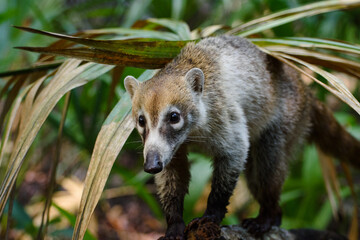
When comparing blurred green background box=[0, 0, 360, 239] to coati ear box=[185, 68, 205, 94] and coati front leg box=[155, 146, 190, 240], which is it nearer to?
Result: coati front leg box=[155, 146, 190, 240]

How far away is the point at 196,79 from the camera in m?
2.55

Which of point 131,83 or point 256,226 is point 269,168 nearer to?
point 256,226

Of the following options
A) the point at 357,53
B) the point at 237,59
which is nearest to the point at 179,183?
the point at 237,59

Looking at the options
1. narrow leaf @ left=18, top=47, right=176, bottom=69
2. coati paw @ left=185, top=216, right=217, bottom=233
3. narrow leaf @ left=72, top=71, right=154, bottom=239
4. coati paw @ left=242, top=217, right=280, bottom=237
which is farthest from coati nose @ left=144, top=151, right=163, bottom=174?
coati paw @ left=242, top=217, right=280, bottom=237

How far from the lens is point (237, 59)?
9.77ft

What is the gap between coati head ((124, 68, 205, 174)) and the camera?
2217mm

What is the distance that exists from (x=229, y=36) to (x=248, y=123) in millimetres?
626

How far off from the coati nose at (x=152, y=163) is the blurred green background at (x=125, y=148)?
1256mm

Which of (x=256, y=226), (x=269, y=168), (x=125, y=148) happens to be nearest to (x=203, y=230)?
(x=256, y=226)

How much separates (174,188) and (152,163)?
0.67m

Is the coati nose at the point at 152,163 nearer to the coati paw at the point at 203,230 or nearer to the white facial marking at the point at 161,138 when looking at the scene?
the white facial marking at the point at 161,138

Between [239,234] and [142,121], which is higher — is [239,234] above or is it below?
below

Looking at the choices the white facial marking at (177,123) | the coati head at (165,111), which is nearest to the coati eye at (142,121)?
the coati head at (165,111)

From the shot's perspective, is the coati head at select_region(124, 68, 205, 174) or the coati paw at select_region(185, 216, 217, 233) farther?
the coati paw at select_region(185, 216, 217, 233)
